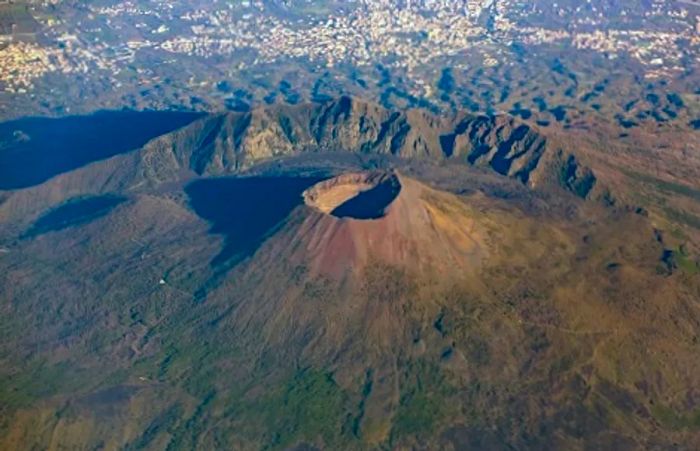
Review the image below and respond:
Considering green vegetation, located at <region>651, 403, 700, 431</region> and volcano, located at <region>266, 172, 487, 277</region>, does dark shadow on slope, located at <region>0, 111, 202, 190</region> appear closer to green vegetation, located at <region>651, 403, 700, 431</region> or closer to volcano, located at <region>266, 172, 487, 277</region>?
volcano, located at <region>266, 172, 487, 277</region>

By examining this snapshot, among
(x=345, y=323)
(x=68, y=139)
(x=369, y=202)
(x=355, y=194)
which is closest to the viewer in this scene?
(x=345, y=323)

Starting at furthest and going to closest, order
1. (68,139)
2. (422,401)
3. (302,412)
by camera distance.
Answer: (68,139) → (422,401) → (302,412)

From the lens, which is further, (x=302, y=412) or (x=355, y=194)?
(x=355, y=194)

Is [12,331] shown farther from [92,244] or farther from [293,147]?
[293,147]

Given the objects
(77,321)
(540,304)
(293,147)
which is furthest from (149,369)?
(293,147)

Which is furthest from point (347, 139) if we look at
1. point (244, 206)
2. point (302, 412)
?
point (302, 412)

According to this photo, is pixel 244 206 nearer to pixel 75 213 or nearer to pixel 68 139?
pixel 75 213

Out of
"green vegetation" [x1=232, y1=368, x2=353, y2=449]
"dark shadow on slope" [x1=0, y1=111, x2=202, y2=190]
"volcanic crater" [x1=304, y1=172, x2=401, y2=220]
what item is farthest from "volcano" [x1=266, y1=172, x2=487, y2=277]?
"dark shadow on slope" [x1=0, y1=111, x2=202, y2=190]
